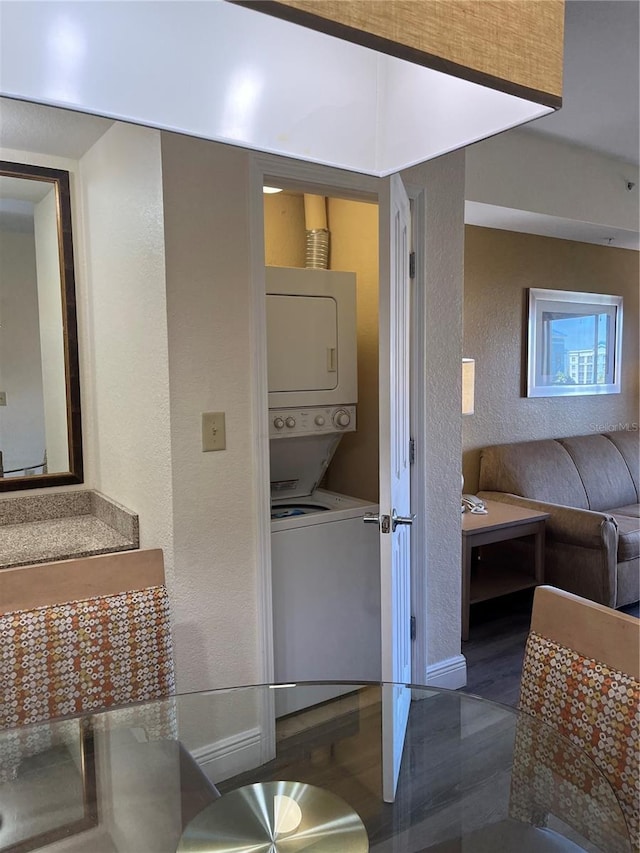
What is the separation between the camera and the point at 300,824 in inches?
42.6

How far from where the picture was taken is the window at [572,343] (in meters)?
4.46

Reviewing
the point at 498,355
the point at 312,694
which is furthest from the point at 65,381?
the point at 498,355

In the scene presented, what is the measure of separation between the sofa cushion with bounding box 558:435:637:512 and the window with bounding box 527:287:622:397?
0.39m

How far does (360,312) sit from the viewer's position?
3.11 m

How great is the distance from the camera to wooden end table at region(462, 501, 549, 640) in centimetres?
323

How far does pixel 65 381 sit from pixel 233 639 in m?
1.20

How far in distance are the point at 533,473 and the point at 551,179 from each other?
1.74 m

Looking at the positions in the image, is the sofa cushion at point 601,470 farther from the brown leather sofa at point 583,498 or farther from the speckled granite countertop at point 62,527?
the speckled granite countertop at point 62,527

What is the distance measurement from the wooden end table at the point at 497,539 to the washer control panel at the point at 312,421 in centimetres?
89

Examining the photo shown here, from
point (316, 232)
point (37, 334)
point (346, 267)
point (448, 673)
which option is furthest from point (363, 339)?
point (448, 673)

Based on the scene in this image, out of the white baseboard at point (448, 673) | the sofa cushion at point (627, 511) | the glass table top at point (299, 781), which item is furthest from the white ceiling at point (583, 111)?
the white baseboard at point (448, 673)

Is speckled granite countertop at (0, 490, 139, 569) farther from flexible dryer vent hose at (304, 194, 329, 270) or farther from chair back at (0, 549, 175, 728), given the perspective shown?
flexible dryer vent hose at (304, 194, 329, 270)

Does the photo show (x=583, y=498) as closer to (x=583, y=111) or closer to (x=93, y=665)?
(x=583, y=111)

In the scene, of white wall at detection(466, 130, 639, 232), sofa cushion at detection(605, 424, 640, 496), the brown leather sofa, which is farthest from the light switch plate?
sofa cushion at detection(605, 424, 640, 496)
